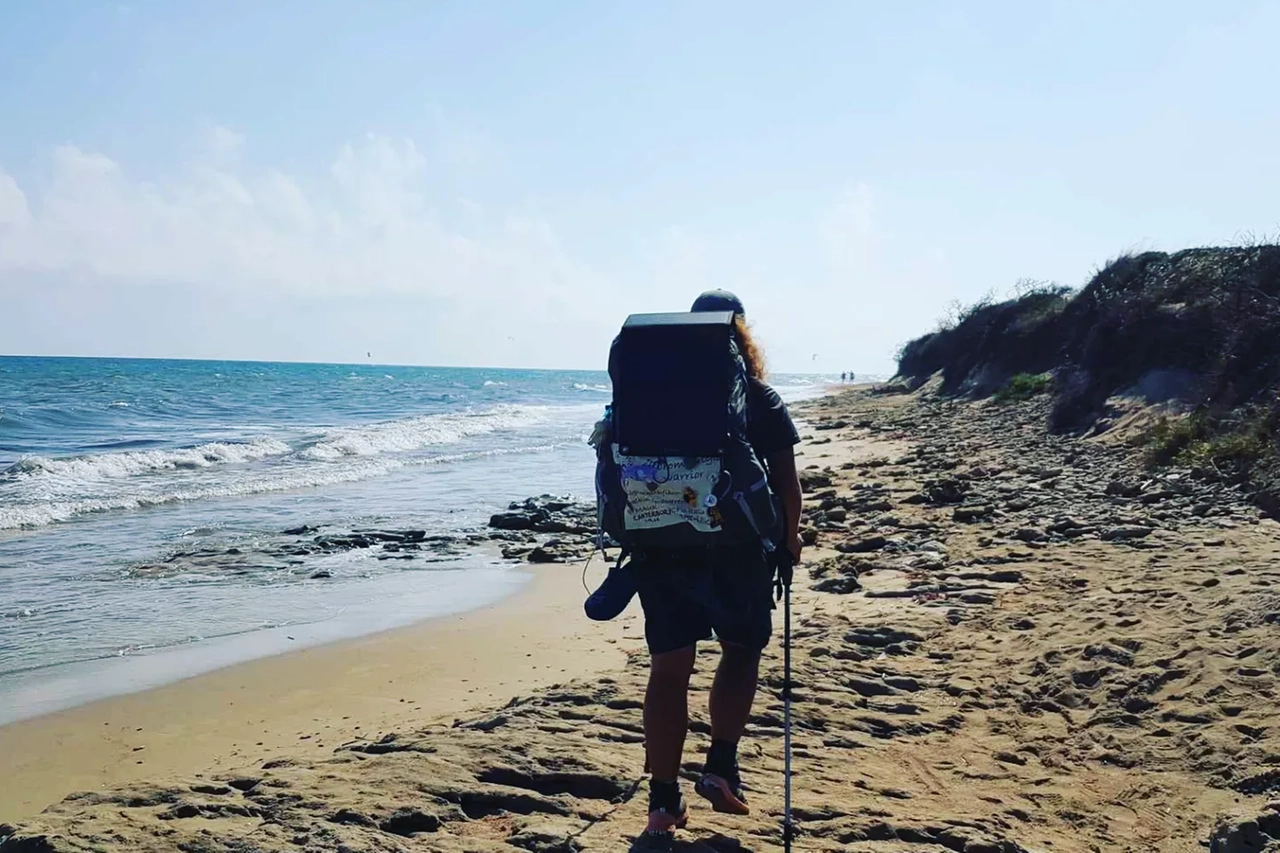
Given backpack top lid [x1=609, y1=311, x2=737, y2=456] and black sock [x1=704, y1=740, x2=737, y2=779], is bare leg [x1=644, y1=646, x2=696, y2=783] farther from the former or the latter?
backpack top lid [x1=609, y1=311, x2=737, y2=456]

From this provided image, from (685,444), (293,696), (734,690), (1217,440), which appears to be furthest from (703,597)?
(1217,440)

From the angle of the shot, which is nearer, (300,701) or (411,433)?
(300,701)

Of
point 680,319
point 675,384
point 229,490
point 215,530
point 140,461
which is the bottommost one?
point 215,530

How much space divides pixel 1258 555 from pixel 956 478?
6122 mm

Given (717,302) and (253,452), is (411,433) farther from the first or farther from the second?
(717,302)

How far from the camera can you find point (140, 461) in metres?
20.6

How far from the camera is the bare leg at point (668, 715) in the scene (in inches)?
137

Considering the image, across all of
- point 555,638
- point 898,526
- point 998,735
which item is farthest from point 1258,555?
point 555,638

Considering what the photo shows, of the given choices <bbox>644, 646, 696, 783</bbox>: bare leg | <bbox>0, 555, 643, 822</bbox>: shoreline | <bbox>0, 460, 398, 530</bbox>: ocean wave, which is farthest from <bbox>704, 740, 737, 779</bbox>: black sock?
<bbox>0, 460, 398, 530</bbox>: ocean wave

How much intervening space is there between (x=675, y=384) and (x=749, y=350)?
1.70ft

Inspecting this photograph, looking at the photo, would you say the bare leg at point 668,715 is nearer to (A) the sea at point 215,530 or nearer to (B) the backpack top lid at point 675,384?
(B) the backpack top lid at point 675,384

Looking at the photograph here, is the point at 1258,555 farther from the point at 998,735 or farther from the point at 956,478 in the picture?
the point at 956,478

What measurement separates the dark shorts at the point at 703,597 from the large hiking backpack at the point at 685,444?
0.30ft

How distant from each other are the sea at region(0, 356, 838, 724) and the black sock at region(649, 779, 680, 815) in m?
4.38
